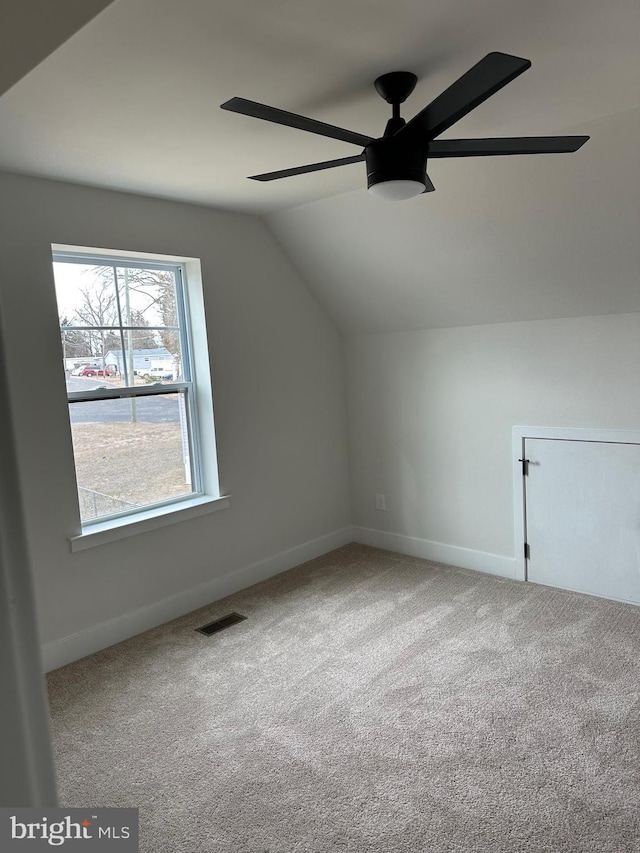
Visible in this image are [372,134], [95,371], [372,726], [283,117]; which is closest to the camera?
[283,117]

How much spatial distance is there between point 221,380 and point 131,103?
1.84m

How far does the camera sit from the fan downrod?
196 centimetres

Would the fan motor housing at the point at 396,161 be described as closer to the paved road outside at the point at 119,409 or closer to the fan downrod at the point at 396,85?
the fan downrod at the point at 396,85

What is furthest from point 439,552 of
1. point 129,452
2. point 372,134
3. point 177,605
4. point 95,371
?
point 372,134

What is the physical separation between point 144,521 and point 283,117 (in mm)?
2255

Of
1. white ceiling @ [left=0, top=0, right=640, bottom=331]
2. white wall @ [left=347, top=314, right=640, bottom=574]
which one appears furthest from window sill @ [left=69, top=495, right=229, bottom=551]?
white ceiling @ [left=0, top=0, right=640, bottom=331]

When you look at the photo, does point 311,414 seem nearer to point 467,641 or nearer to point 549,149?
point 467,641

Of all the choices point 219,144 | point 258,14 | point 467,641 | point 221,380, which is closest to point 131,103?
point 219,144

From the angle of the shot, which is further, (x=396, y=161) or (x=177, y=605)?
(x=177, y=605)

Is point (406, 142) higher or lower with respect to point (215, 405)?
higher

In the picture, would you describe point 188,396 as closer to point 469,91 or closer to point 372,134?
point 372,134

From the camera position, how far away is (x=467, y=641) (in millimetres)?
3049

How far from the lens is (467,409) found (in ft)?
12.9

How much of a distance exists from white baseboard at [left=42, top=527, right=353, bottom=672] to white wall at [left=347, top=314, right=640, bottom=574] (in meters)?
0.56
